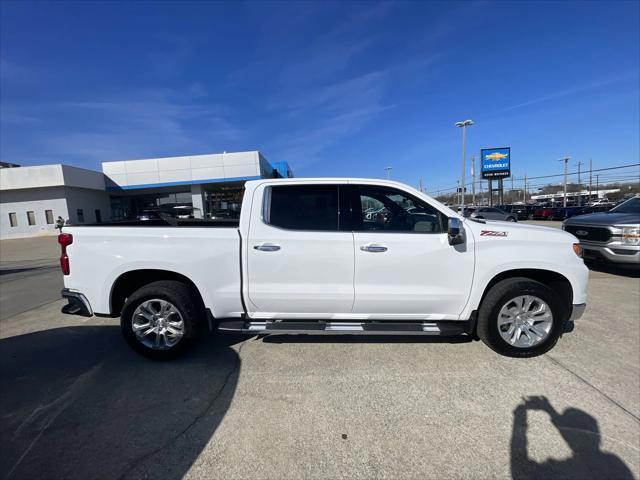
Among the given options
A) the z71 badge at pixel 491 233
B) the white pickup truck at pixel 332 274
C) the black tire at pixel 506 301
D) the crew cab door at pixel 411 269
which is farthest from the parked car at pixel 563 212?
the crew cab door at pixel 411 269

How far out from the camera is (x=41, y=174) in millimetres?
27219

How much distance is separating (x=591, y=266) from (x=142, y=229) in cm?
1010

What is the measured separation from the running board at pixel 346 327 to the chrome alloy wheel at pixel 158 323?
1.62ft

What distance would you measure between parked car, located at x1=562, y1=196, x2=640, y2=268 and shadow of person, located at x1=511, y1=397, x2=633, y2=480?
17.1 ft

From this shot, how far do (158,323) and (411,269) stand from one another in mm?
2797

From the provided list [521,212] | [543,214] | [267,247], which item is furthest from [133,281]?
[521,212]

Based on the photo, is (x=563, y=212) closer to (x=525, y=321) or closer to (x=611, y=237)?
(x=611, y=237)

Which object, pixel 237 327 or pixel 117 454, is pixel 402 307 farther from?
pixel 117 454

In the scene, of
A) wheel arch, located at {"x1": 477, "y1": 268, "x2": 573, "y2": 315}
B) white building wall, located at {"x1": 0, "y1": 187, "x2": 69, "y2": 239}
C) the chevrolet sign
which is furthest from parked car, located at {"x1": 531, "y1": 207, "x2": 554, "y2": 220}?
white building wall, located at {"x1": 0, "y1": 187, "x2": 69, "y2": 239}

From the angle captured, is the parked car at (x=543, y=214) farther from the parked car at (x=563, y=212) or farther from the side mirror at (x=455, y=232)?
the side mirror at (x=455, y=232)

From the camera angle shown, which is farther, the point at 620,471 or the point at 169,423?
the point at 169,423

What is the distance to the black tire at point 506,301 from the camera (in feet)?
11.1

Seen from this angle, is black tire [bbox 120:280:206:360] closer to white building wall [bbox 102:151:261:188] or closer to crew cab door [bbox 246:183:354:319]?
crew cab door [bbox 246:183:354:319]

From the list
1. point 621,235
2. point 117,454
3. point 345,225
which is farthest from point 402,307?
point 621,235
